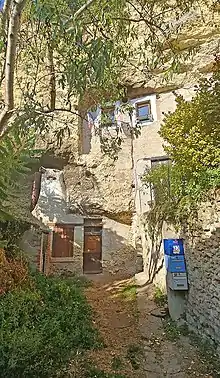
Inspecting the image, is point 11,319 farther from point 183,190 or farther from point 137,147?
point 137,147

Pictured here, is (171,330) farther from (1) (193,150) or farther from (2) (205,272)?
(1) (193,150)

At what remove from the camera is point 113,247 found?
12.8 m

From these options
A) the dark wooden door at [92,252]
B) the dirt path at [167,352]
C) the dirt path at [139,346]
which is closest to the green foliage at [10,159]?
the dirt path at [139,346]

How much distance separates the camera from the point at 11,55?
4.28 metres

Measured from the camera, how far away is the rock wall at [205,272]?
5.61m

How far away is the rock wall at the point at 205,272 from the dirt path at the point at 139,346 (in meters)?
0.51

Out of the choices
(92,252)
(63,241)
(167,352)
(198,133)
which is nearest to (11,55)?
(198,133)

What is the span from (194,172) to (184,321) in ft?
10.4

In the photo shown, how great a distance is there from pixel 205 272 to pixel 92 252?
7.26 meters

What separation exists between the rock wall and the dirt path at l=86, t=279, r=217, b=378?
20.0 inches

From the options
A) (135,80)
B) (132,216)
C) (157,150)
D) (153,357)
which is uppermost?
(135,80)

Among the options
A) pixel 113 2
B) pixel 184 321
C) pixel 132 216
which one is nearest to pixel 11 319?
pixel 184 321

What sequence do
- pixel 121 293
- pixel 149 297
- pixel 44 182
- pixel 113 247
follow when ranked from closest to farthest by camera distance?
pixel 149 297 < pixel 121 293 < pixel 113 247 < pixel 44 182

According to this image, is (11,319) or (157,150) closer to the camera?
(11,319)
